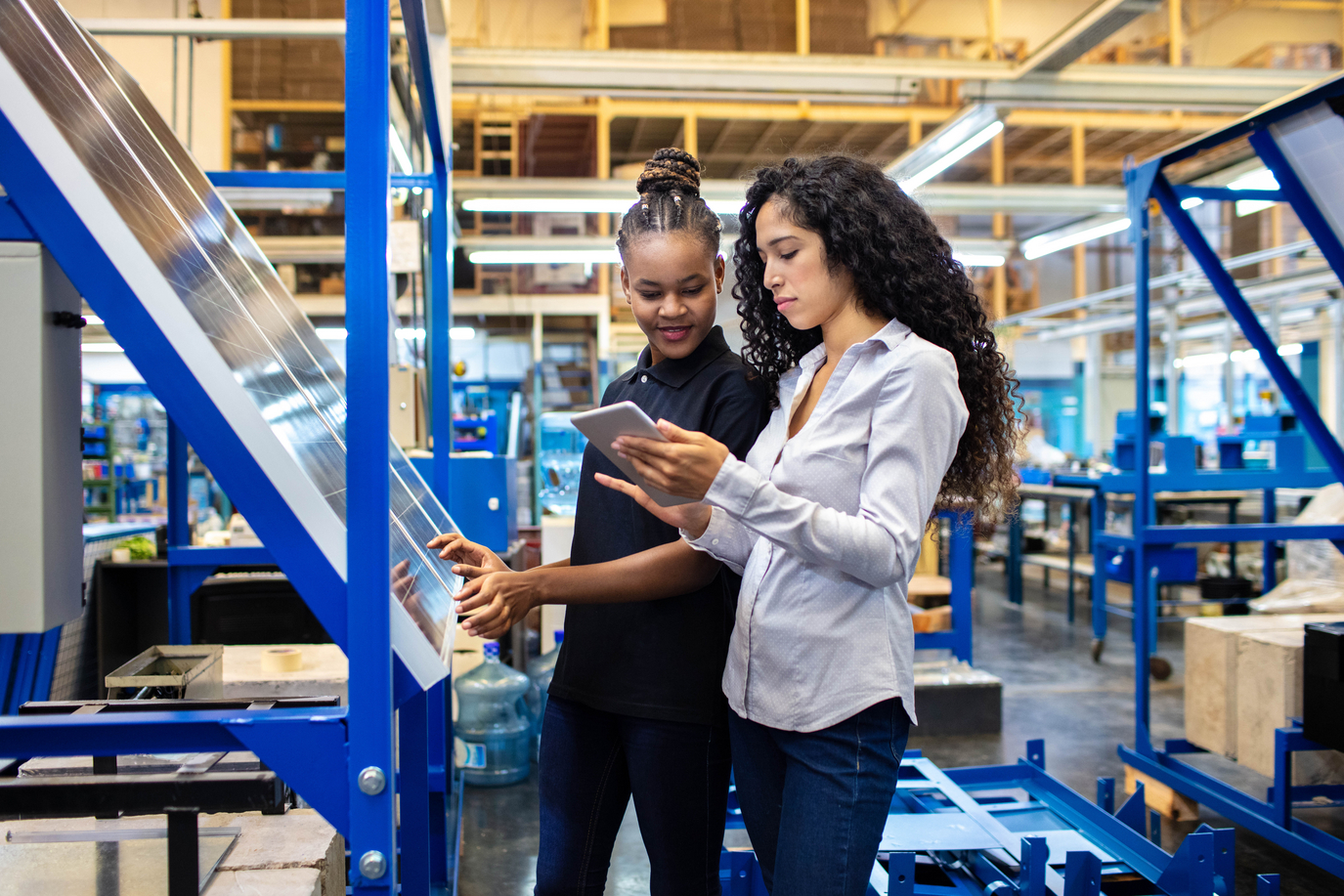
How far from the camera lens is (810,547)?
1028 millimetres

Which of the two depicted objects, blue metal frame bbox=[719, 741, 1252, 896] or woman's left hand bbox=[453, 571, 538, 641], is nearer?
woman's left hand bbox=[453, 571, 538, 641]

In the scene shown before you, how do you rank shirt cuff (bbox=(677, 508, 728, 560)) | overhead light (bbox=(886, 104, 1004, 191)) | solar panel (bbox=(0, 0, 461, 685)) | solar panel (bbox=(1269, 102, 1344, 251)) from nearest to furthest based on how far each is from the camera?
solar panel (bbox=(0, 0, 461, 685))
shirt cuff (bbox=(677, 508, 728, 560))
solar panel (bbox=(1269, 102, 1344, 251))
overhead light (bbox=(886, 104, 1004, 191))

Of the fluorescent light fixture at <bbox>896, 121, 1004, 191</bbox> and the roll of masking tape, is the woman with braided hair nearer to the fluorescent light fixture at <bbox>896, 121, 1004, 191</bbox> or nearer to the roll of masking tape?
the roll of masking tape

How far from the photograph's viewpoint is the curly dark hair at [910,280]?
1.17 meters

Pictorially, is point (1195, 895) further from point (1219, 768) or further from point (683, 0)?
point (683, 0)

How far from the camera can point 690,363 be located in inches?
53.0

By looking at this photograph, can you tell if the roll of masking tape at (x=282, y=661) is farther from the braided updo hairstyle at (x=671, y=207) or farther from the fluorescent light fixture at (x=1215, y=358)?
the fluorescent light fixture at (x=1215, y=358)

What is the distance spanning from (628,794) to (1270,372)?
111 inches

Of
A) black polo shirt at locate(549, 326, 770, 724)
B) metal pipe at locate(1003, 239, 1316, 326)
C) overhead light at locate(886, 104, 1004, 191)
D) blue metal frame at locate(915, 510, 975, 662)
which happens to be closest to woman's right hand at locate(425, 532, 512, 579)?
black polo shirt at locate(549, 326, 770, 724)

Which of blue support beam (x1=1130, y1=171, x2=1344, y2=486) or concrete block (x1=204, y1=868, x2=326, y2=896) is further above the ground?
blue support beam (x1=1130, y1=171, x2=1344, y2=486)

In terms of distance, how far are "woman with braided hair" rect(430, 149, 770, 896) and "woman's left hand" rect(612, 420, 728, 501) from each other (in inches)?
8.0

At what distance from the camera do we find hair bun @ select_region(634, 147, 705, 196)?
132 centimetres

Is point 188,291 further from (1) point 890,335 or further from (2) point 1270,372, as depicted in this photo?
(2) point 1270,372

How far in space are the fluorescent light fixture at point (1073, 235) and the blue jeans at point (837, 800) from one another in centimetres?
650
